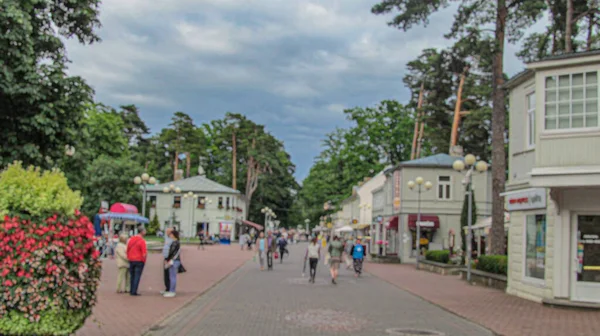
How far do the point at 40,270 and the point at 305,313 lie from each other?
7254 millimetres

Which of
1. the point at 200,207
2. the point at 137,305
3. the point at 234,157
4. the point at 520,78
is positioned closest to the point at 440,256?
the point at 520,78

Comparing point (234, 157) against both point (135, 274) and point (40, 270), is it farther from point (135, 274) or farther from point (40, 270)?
point (40, 270)

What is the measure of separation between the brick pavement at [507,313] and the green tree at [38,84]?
31.4 ft

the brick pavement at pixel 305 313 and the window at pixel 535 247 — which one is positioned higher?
the window at pixel 535 247

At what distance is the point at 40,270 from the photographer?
6961mm

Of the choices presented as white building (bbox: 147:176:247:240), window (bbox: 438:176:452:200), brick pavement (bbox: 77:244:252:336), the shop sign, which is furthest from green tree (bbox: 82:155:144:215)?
the shop sign

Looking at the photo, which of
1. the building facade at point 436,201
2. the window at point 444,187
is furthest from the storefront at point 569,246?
the window at point 444,187

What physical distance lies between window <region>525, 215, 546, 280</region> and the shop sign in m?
0.34

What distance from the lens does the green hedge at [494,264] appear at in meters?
21.2

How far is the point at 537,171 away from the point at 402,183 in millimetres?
28014

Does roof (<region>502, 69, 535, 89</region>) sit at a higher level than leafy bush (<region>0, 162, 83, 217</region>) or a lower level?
higher

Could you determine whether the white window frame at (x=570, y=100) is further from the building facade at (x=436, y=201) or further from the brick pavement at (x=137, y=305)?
the building facade at (x=436, y=201)

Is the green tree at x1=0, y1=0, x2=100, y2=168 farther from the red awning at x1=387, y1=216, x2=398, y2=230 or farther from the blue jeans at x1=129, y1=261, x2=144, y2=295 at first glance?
the red awning at x1=387, y1=216, x2=398, y2=230

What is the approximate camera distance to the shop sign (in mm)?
16750
